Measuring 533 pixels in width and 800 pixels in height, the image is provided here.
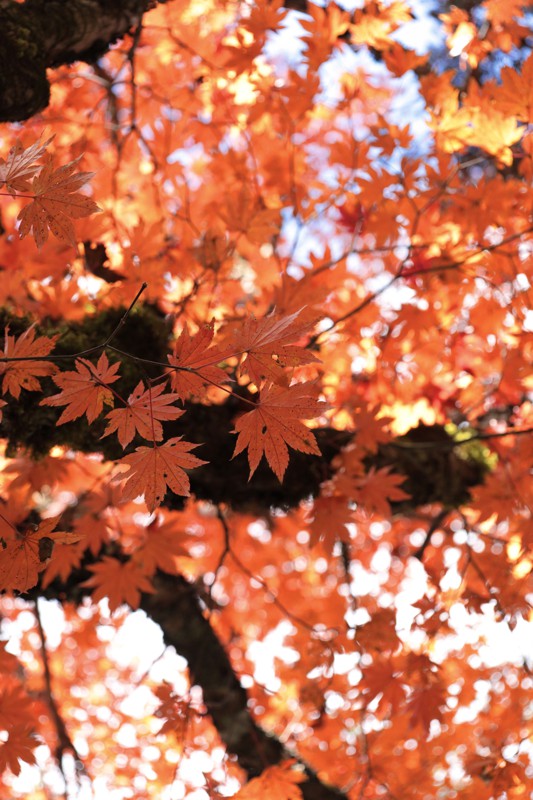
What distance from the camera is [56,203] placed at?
1.32 meters

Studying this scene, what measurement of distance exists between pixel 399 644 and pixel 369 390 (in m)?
1.12

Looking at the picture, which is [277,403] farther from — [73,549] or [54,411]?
[73,549]

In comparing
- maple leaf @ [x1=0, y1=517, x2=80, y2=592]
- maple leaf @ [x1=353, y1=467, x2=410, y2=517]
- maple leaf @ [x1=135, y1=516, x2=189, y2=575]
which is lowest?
maple leaf @ [x1=135, y1=516, x2=189, y2=575]

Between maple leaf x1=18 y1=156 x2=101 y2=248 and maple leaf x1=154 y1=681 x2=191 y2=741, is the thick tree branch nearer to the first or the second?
maple leaf x1=18 y1=156 x2=101 y2=248

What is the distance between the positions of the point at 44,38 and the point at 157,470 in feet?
5.22

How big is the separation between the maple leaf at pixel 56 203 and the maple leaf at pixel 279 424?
0.50 metres

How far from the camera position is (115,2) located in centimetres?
235

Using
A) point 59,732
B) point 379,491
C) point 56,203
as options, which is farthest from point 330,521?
point 59,732

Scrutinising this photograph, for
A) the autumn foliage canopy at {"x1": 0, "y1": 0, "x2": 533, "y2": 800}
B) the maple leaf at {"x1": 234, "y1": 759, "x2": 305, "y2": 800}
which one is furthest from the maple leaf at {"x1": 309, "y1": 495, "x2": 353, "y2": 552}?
the maple leaf at {"x1": 234, "y1": 759, "x2": 305, "y2": 800}

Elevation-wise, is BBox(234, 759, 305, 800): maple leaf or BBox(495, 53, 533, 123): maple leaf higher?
BBox(495, 53, 533, 123): maple leaf

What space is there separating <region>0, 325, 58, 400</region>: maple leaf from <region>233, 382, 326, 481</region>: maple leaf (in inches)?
17.8

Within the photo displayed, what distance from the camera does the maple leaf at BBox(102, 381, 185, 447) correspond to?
4.32ft

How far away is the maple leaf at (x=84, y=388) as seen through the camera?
133 cm

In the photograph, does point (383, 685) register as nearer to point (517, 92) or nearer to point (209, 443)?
point (209, 443)
